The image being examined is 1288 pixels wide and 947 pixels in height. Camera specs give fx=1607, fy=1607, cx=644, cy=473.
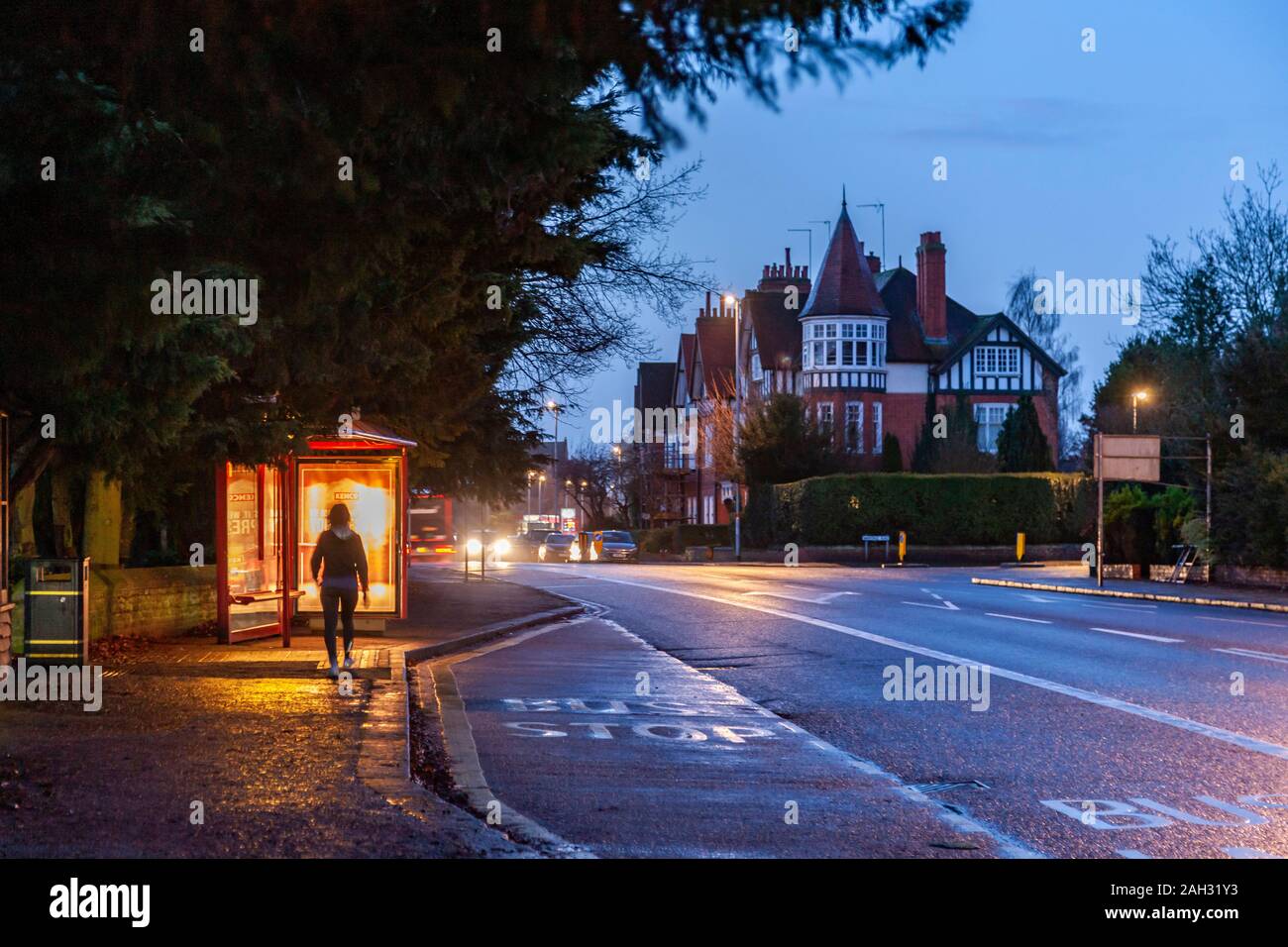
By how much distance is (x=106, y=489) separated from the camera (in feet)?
66.7

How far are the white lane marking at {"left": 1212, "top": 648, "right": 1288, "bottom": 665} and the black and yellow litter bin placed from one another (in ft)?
40.5

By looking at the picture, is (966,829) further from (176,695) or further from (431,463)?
(431,463)

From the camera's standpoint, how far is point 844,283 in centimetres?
7719

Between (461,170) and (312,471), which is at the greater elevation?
(461,170)

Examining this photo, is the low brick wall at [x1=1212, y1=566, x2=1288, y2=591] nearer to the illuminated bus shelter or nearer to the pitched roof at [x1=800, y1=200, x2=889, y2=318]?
the illuminated bus shelter

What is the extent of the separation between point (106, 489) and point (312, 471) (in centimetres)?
265

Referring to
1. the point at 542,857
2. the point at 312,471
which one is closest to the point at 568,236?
the point at 312,471

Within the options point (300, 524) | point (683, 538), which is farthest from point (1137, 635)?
point (683, 538)

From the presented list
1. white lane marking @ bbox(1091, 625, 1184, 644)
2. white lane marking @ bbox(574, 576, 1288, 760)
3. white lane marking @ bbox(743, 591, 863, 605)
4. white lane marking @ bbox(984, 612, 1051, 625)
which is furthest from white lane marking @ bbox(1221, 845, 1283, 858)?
white lane marking @ bbox(743, 591, 863, 605)

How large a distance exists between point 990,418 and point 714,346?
2123 cm

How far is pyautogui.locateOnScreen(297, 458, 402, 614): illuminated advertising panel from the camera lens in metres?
20.0

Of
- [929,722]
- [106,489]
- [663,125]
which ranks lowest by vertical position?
[929,722]

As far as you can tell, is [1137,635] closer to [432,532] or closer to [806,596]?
[806,596]

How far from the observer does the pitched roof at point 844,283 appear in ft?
252
